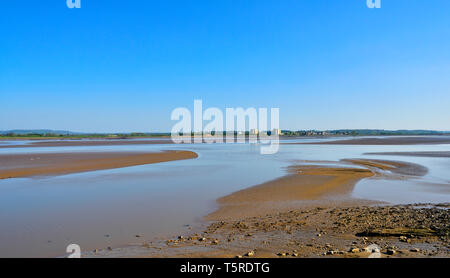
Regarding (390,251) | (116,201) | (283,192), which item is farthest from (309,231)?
(116,201)

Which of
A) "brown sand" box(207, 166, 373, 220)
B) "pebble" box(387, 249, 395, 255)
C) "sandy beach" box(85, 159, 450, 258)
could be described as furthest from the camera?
"brown sand" box(207, 166, 373, 220)

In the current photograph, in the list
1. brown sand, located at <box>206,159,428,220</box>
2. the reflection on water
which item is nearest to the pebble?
brown sand, located at <box>206,159,428,220</box>

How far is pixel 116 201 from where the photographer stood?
10.3 metres

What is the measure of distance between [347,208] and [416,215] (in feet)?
5.69

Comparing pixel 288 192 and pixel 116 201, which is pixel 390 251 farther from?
pixel 116 201

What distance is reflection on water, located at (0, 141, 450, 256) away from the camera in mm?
6688

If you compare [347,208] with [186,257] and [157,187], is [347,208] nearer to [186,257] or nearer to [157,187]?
[186,257]

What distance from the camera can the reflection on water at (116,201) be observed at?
21.9ft

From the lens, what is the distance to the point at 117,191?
12.0m

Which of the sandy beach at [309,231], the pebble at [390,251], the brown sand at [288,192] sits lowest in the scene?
the brown sand at [288,192]

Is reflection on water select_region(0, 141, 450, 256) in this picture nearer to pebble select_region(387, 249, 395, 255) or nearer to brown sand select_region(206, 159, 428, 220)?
brown sand select_region(206, 159, 428, 220)

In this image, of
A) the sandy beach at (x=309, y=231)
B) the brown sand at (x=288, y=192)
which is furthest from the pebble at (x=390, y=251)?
the brown sand at (x=288, y=192)

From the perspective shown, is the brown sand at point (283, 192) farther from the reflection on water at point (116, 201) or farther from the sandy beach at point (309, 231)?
the reflection on water at point (116, 201)
